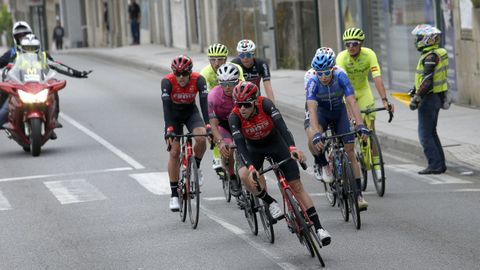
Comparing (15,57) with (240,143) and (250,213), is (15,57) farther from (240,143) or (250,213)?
(240,143)

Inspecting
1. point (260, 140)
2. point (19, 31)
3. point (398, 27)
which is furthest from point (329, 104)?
point (398, 27)

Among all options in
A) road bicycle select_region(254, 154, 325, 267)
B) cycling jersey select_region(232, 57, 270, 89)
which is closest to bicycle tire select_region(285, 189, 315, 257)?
road bicycle select_region(254, 154, 325, 267)

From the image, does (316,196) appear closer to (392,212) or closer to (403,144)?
(392,212)

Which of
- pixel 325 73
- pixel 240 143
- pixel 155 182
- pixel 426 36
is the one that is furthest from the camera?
pixel 155 182

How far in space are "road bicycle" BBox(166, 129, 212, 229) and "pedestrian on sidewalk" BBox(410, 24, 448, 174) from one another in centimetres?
371

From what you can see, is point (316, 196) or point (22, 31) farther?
point (22, 31)

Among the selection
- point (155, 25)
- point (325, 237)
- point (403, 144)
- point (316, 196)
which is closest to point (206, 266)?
point (325, 237)

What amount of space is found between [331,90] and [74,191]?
14.2ft

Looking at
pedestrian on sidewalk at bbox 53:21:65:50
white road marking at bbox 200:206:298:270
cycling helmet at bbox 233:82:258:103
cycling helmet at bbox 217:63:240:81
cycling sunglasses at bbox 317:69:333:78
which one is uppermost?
pedestrian on sidewalk at bbox 53:21:65:50

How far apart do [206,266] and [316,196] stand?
4.15 metres

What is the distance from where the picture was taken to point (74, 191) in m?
16.0

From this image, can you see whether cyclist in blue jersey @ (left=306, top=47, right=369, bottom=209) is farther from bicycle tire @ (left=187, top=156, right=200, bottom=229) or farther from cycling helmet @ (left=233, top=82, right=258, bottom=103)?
cycling helmet @ (left=233, top=82, right=258, bottom=103)

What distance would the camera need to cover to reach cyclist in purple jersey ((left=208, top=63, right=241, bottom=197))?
481 inches

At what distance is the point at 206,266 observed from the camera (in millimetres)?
10750
